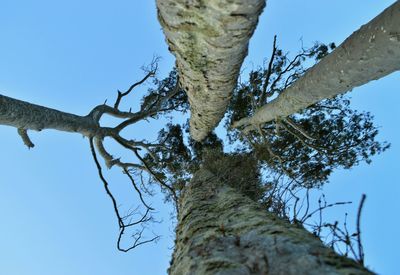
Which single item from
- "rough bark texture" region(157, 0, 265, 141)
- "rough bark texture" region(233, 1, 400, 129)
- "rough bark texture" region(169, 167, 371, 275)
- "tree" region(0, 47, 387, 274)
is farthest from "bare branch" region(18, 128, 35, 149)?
"rough bark texture" region(233, 1, 400, 129)

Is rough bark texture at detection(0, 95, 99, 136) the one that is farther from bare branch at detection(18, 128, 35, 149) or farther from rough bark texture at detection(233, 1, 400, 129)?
rough bark texture at detection(233, 1, 400, 129)

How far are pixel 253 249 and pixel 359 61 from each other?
74.7 inches

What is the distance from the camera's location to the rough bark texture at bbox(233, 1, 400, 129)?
2361 millimetres

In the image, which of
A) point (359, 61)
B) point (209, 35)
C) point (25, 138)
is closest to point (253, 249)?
point (209, 35)

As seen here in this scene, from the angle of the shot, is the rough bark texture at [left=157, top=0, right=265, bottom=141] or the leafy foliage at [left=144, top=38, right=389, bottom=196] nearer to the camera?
the rough bark texture at [left=157, top=0, right=265, bottom=141]

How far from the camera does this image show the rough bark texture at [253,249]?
1404mm

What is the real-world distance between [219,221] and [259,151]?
6.07m

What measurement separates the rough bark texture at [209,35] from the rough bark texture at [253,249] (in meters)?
1.22

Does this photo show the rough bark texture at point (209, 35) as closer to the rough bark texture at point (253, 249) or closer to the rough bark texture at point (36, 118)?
the rough bark texture at point (253, 249)

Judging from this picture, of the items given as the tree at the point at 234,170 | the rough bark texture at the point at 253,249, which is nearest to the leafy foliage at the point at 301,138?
the tree at the point at 234,170

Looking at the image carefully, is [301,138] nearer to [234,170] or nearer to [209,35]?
[234,170]

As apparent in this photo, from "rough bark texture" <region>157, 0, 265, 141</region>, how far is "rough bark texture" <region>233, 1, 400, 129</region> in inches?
34.5

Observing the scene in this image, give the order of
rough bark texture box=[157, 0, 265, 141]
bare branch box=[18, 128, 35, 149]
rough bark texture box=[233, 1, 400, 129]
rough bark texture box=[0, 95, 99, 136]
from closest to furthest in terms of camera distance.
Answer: rough bark texture box=[157, 0, 265, 141] → rough bark texture box=[233, 1, 400, 129] → rough bark texture box=[0, 95, 99, 136] → bare branch box=[18, 128, 35, 149]

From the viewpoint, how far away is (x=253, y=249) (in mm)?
1734
